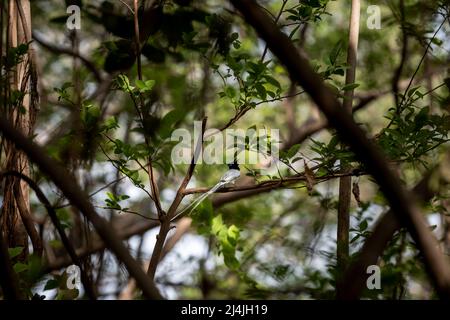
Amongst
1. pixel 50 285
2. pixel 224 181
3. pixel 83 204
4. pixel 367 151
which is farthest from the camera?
pixel 224 181

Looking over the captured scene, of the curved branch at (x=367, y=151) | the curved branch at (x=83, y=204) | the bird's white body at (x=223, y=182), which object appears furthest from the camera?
the bird's white body at (x=223, y=182)

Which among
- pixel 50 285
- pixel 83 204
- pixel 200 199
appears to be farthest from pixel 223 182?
pixel 83 204

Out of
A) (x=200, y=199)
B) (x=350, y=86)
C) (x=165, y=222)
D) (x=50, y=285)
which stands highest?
(x=350, y=86)

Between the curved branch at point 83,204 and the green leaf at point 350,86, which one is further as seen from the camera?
the green leaf at point 350,86

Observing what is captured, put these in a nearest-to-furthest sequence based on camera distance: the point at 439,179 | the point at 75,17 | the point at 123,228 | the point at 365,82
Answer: the point at 439,179 → the point at 75,17 → the point at 123,228 → the point at 365,82

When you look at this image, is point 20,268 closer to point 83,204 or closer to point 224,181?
point 83,204

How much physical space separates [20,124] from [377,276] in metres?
1.23

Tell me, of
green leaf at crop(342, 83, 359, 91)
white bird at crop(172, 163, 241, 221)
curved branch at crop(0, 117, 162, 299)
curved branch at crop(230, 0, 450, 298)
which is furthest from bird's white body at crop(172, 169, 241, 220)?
curved branch at crop(230, 0, 450, 298)

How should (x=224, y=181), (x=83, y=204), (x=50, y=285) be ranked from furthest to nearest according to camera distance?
(x=224, y=181) → (x=50, y=285) → (x=83, y=204)

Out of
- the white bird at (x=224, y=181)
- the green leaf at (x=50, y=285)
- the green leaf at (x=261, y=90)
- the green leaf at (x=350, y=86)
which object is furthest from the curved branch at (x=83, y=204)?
the green leaf at (x=350, y=86)

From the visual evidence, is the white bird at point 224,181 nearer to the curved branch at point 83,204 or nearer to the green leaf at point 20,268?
the green leaf at point 20,268
